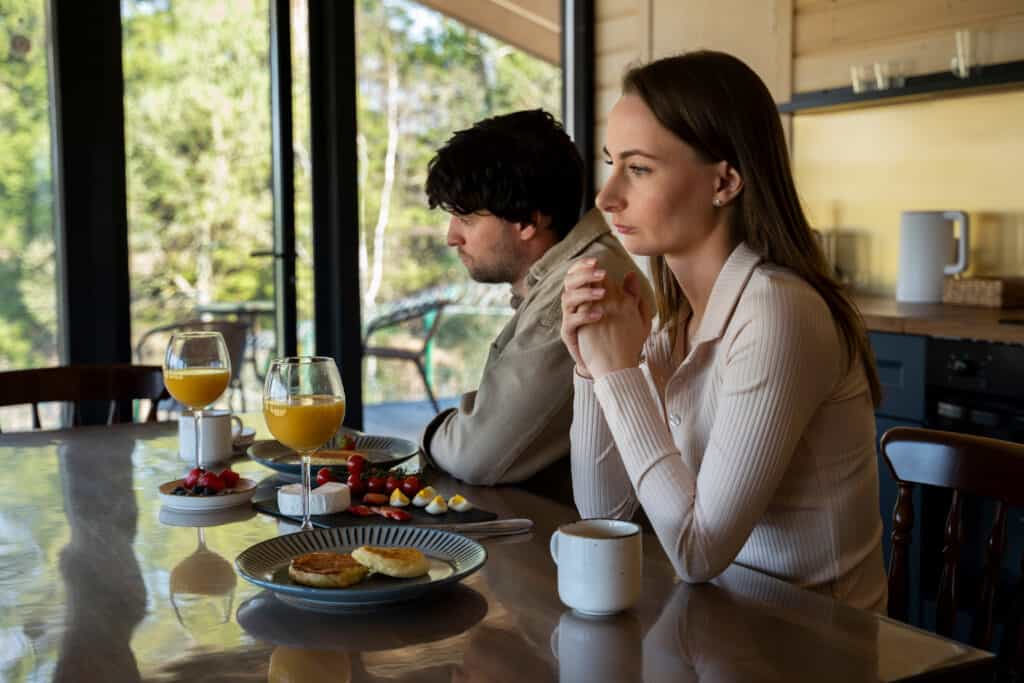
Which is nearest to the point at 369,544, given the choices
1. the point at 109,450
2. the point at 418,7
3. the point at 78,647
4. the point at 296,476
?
the point at 78,647

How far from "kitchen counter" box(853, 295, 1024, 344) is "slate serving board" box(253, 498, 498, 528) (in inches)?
61.2

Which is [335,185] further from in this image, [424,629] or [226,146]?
[424,629]

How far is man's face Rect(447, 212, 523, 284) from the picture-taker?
2168 millimetres

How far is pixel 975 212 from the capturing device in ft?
11.4

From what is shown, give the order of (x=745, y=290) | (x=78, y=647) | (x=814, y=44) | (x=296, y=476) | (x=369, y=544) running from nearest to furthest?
(x=78, y=647) → (x=369, y=544) → (x=745, y=290) → (x=296, y=476) → (x=814, y=44)

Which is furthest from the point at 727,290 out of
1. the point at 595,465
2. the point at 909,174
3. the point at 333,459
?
the point at 909,174

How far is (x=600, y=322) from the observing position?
4.67 ft

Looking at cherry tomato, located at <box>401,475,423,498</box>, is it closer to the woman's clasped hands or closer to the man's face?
the woman's clasped hands

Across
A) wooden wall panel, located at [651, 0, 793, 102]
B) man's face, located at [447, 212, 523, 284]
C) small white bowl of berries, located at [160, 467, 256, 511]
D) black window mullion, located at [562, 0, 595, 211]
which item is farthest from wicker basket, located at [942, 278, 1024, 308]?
small white bowl of berries, located at [160, 467, 256, 511]

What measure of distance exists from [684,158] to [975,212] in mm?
2358

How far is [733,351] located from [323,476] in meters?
0.64

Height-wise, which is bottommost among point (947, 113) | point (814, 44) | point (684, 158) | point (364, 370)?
point (364, 370)

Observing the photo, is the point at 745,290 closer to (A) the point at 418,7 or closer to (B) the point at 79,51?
(B) the point at 79,51

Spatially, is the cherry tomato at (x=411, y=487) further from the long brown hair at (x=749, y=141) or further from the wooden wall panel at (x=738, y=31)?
the wooden wall panel at (x=738, y=31)
